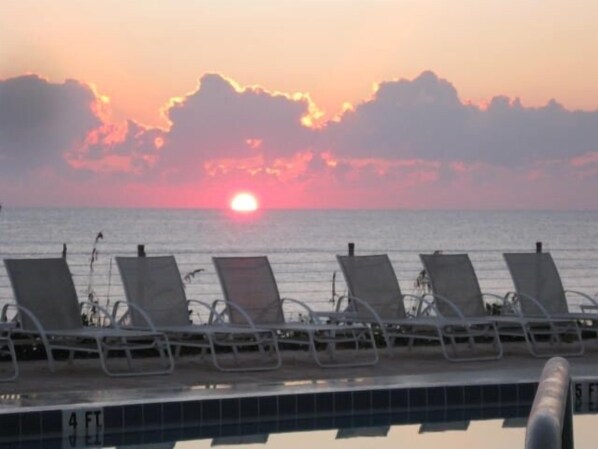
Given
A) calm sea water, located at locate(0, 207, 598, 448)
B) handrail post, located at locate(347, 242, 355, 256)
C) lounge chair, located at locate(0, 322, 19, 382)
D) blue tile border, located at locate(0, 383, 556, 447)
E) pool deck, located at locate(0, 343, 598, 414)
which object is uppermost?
calm sea water, located at locate(0, 207, 598, 448)

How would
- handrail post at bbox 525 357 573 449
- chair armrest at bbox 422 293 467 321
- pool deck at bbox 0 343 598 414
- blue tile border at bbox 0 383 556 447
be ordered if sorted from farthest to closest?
chair armrest at bbox 422 293 467 321, pool deck at bbox 0 343 598 414, blue tile border at bbox 0 383 556 447, handrail post at bbox 525 357 573 449

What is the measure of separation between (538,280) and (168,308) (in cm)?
328

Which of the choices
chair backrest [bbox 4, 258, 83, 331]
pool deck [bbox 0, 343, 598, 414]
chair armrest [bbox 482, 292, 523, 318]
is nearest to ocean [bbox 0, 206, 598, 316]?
chair armrest [bbox 482, 292, 523, 318]

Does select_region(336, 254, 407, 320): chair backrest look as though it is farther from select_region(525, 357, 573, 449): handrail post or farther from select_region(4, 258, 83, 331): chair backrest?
select_region(525, 357, 573, 449): handrail post

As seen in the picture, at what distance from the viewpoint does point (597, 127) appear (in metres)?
35.7

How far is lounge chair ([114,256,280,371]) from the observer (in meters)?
10.2

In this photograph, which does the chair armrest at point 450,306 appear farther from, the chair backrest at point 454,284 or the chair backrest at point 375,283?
the chair backrest at point 375,283

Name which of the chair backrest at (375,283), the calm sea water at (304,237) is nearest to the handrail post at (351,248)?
the chair backrest at (375,283)

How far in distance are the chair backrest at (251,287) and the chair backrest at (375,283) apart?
1.97ft

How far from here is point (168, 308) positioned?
34.7 ft

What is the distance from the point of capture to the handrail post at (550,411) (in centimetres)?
357

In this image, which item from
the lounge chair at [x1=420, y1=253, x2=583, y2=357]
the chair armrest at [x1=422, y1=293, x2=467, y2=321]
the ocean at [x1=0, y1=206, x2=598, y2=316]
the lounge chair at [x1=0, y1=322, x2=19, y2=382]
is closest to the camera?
the lounge chair at [x1=0, y1=322, x2=19, y2=382]

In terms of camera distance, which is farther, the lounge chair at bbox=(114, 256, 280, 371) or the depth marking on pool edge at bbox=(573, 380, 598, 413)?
the lounge chair at bbox=(114, 256, 280, 371)

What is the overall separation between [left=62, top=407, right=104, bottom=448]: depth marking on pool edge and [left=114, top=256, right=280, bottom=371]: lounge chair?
226cm
